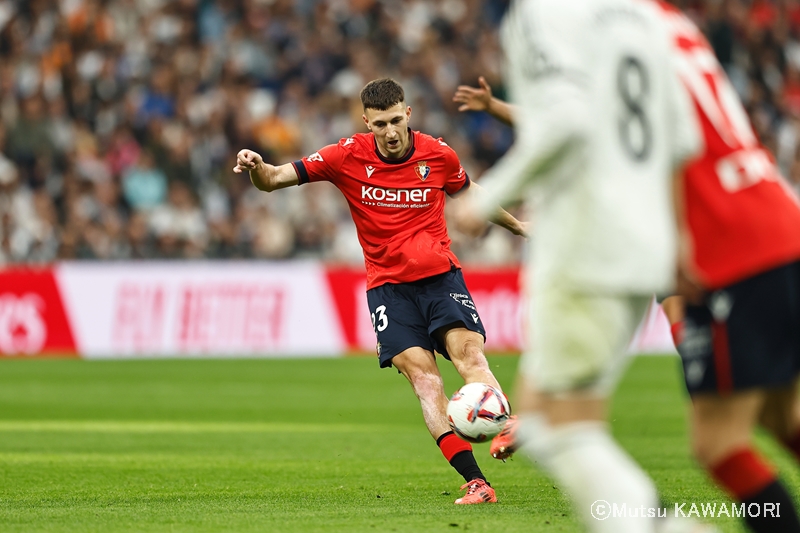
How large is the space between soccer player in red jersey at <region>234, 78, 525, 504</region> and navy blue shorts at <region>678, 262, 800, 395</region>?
3145mm

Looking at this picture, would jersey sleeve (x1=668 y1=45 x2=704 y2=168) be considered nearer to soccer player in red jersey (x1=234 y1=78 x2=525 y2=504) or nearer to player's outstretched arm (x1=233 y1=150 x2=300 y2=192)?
soccer player in red jersey (x1=234 y1=78 x2=525 y2=504)

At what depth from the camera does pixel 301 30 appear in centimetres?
2445

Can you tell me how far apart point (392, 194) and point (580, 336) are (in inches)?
158

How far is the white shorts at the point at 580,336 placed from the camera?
13.5 ft

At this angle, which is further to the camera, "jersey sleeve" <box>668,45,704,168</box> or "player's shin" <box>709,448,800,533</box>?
"player's shin" <box>709,448,800,533</box>

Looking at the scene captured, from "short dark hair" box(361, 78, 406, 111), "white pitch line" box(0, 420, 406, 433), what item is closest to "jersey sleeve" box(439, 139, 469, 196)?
"short dark hair" box(361, 78, 406, 111)

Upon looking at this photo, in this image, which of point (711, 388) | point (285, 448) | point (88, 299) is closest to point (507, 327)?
point (88, 299)

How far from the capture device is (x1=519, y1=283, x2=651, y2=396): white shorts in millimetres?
4109

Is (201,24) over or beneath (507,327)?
over

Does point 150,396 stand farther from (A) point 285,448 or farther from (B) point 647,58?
(B) point 647,58

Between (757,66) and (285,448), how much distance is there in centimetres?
1847

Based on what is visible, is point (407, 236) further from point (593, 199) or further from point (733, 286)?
point (593, 199)

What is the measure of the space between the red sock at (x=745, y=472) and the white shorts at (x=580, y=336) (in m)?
0.56

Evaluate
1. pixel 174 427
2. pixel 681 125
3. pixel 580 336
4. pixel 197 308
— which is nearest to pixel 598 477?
pixel 580 336
